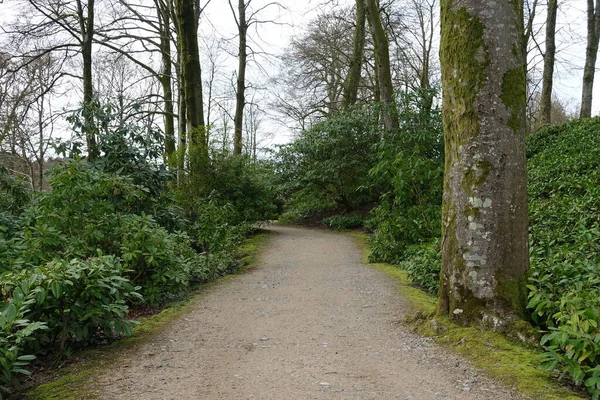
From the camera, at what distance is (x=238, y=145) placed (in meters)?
17.9

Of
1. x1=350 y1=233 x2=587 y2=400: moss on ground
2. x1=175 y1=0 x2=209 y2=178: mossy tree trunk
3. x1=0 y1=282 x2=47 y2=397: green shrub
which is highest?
x1=175 y1=0 x2=209 y2=178: mossy tree trunk

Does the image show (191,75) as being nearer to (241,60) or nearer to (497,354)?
(241,60)

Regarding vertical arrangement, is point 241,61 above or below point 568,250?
above

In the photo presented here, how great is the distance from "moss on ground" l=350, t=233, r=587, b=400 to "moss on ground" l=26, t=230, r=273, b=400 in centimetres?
277

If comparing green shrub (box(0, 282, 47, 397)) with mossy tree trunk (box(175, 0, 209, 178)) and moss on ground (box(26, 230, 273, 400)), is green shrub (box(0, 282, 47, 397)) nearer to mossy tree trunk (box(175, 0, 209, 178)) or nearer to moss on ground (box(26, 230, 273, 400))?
moss on ground (box(26, 230, 273, 400))

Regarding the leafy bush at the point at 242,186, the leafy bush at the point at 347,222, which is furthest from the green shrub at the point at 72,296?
the leafy bush at the point at 347,222

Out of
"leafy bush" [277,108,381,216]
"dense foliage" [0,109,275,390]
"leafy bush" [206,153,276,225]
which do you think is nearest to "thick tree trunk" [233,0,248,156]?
"leafy bush" [277,108,381,216]

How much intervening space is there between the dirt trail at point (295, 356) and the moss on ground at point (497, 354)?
0.38 feet

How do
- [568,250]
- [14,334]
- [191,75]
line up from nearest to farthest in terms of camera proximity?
[14,334]
[568,250]
[191,75]

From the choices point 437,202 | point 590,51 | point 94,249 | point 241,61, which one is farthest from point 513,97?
point 241,61

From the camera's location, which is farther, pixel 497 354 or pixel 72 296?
pixel 72 296

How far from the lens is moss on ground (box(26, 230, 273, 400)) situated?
3053 millimetres

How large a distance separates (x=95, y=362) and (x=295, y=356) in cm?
169

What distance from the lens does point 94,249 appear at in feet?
17.4
